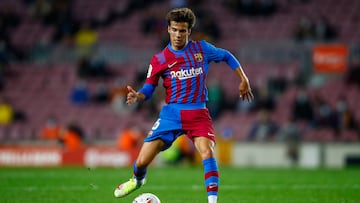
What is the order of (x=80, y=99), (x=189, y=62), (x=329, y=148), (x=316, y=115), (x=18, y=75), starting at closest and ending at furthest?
1. (x=189, y=62)
2. (x=329, y=148)
3. (x=316, y=115)
4. (x=80, y=99)
5. (x=18, y=75)

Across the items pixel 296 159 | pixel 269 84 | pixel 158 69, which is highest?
pixel 158 69

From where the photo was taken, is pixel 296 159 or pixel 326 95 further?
pixel 326 95

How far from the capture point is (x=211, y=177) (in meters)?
9.03

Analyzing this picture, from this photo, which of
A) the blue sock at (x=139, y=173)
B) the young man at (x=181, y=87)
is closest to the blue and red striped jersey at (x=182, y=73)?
the young man at (x=181, y=87)

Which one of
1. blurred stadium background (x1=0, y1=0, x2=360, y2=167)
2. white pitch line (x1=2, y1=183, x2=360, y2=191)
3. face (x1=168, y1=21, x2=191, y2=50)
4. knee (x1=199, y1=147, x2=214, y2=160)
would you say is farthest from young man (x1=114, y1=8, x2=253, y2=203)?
blurred stadium background (x1=0, y1=0, x2=360, y2=167)

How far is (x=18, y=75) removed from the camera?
2930cm

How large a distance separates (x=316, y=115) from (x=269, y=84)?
2.07 meters

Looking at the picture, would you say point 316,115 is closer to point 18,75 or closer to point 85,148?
point 85,148

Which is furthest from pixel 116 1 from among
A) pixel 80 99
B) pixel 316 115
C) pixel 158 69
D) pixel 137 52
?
pixel 158 69

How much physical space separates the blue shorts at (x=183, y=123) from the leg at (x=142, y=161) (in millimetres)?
70

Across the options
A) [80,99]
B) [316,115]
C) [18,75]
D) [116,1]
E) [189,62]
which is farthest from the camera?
[116,1]

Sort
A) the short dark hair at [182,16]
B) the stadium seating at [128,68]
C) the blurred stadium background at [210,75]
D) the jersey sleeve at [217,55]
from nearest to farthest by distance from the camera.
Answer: the short dark hair at [182,16] → the jersey sleeve at [217,55] → the blurred stadium background at [210,75] → the stadium seating at [128,68]

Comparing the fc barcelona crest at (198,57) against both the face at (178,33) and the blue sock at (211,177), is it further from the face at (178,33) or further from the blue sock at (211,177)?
the blue sock at (211,177)

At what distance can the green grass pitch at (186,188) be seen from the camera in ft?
36.8
